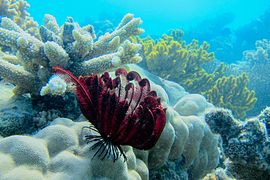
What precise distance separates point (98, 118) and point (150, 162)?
127 centimetres

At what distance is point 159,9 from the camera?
83750 mm

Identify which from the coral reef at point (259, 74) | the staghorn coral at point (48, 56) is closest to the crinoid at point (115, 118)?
the staghorn coral at point (48, 56)

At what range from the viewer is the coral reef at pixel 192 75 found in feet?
24.9

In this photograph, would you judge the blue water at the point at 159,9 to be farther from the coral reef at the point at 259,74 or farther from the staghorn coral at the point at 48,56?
the staghorn coral at the point at 48,56

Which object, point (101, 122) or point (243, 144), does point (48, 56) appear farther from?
point (243, 144)

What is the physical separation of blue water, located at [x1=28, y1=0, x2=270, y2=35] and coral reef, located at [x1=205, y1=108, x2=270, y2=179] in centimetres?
5229

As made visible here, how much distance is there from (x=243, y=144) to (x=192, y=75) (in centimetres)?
632

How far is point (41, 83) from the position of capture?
10.5ft

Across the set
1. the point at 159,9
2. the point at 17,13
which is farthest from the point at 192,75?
the point at 159,9

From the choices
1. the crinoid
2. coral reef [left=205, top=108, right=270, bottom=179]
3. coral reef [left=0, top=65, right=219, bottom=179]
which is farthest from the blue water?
the crinoid

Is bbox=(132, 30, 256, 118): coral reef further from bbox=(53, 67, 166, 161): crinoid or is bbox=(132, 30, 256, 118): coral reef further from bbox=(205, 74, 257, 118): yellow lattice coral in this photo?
bbox=(53, 67, 166, 161): crinoid

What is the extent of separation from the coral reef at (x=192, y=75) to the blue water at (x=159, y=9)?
45.6 metres

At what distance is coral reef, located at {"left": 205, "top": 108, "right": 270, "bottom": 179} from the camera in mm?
2424

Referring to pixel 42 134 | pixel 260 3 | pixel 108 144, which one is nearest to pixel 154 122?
pixel 108 144
